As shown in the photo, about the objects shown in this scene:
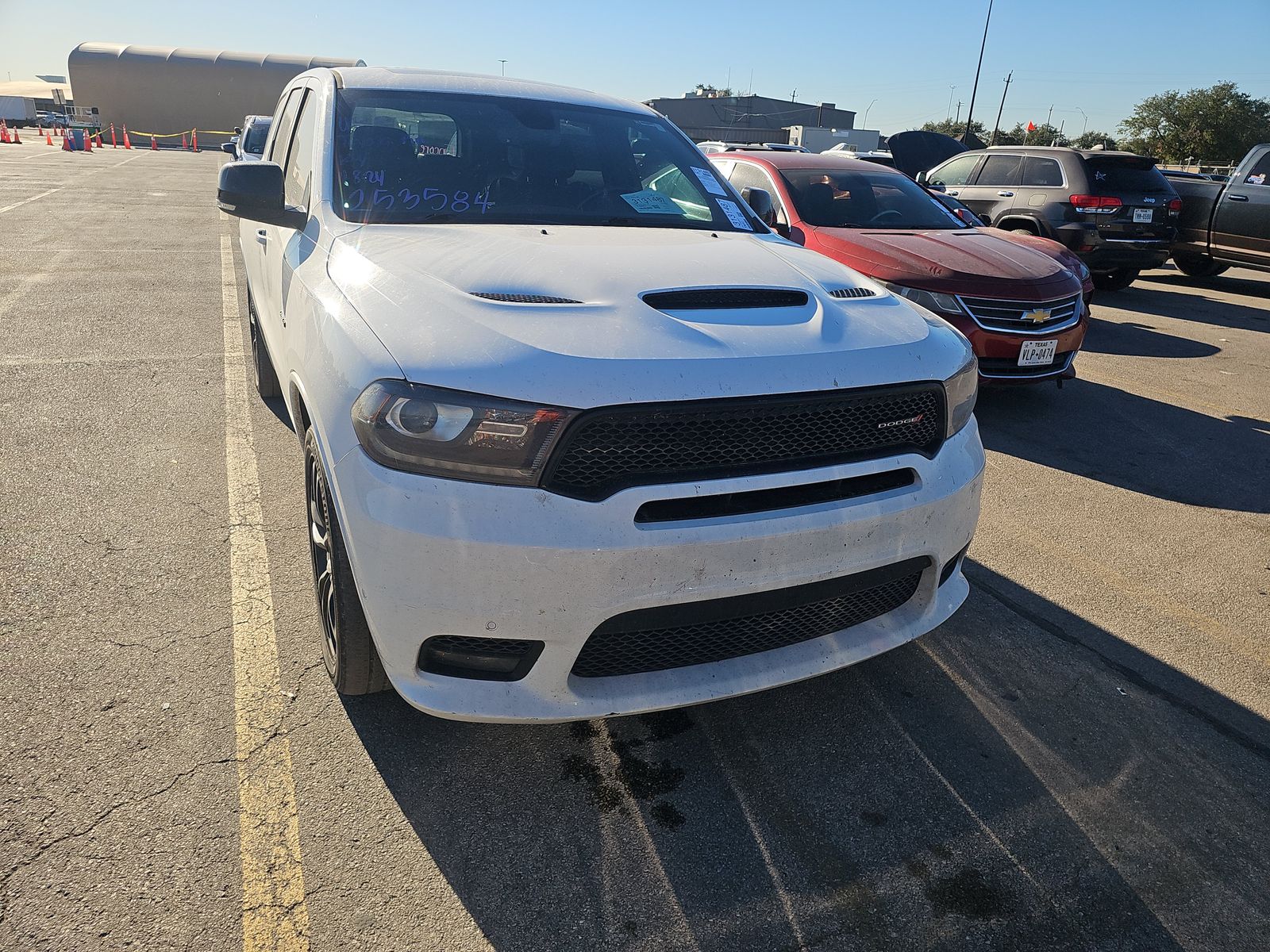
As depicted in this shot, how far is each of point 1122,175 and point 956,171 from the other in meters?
2.17

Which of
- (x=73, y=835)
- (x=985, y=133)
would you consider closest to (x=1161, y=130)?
(x=985, y=133)

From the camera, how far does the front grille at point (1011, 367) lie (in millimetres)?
5797

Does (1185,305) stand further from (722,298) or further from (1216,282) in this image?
(722,298)

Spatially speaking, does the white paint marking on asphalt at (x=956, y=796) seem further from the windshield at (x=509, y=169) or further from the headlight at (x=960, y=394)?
the windshield at (x=509, y=169)

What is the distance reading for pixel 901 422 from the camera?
236 centimetres

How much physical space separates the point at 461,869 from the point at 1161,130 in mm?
69709

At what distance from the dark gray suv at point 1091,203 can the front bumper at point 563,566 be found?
30.9 feet

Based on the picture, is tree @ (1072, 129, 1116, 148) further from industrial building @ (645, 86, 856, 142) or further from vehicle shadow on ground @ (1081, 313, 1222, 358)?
vehicle shadow on ground @ (1081, 313, 1222, 358)

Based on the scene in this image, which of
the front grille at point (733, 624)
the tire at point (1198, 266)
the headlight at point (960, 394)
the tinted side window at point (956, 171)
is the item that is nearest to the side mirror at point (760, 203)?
the headlight at point (960, 394)

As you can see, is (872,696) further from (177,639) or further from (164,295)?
(164,295)

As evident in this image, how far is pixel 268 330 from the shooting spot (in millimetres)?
3992

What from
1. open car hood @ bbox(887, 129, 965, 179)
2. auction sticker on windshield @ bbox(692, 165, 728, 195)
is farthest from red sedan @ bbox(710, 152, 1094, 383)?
open car hood @ bbox(887, 129, 965, 179)

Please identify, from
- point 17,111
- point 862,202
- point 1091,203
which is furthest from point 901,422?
point 17,111

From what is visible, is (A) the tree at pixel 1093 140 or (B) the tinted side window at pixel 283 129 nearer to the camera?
(B) the tinted side window at pixel 283 129
